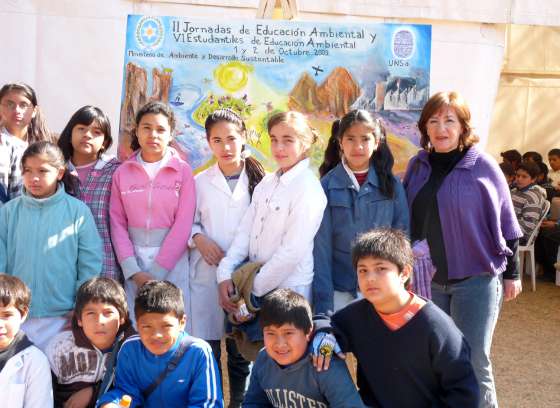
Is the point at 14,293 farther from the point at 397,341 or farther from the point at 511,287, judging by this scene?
the point at 511,287

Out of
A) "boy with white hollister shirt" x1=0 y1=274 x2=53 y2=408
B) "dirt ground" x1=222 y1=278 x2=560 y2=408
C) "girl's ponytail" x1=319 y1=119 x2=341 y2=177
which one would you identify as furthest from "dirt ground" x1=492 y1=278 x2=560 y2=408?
"boy with white hollister shirt" x1=0 y1=274 x2=53 y2=408

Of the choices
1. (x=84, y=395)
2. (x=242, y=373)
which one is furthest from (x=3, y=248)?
(x=242, y=373)

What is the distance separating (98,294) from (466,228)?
167 centimetres

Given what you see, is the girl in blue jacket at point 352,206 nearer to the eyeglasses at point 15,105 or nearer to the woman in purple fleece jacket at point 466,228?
the woman in purple fleece jacket at point 466,228

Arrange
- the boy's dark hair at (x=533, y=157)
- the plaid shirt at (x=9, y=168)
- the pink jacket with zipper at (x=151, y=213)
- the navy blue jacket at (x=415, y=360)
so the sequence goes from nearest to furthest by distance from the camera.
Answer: the navy blue jacket at (x=415, y=360)
the pink jacket with zipper at (x=151, y=213)
the plaid shirt at (x=9, y=168)
the boy's dark hair at (x=533, y=157)

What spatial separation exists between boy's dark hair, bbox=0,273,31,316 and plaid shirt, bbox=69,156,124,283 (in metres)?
0.54

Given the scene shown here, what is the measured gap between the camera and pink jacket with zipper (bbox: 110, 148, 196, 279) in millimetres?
3098

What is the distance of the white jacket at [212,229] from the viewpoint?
10.3 feet

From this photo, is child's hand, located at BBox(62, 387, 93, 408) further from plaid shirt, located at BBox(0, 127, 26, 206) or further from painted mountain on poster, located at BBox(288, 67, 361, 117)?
painted mountain on poster, located at BBox(288, 67, 361, 117)

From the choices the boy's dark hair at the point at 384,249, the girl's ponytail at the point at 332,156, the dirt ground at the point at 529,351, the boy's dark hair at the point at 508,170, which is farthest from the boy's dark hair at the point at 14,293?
→ the boy's dark hair at the point at 508,170

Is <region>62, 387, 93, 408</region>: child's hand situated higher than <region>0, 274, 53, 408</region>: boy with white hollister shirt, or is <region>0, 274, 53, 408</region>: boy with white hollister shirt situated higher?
<region>0, 274, 53, 408</region>: boy with white hollister shirt

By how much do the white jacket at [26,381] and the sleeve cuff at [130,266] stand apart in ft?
1.90

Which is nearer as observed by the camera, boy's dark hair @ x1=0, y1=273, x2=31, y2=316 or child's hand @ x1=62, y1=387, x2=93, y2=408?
boy's dark hair @ x1=0, y1=273, x2=31, y2=316

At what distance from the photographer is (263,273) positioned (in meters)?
2.85
